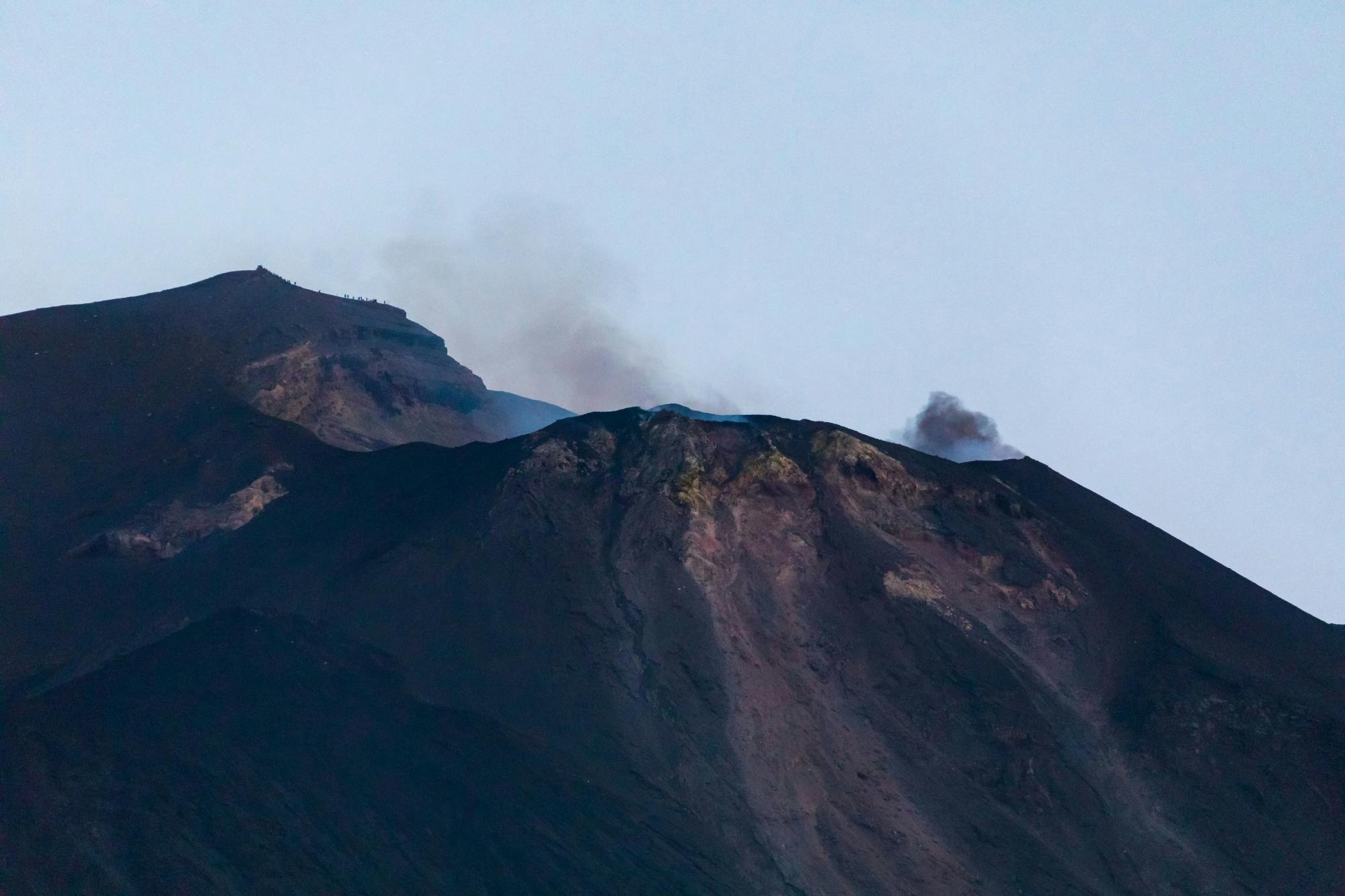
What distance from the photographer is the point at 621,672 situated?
34938 millimetres

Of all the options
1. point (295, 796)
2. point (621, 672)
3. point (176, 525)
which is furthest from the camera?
point (176, 525)

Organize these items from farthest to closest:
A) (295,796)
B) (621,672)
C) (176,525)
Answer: (176,525) → (621,672) → (295,796)

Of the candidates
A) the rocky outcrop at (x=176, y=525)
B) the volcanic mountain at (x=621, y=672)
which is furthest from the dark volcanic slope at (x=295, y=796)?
the rocky outcrop at (x=176, y=525)

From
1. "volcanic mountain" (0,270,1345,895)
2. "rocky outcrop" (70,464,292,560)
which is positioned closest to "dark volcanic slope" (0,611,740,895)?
"volcanic mountain" (0,270,1345,895)

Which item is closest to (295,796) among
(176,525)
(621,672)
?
(621,672)

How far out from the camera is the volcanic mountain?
28.1 m

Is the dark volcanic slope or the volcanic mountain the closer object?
the dark volcanic slope

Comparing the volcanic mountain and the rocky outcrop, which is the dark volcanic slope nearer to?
the volcanic mountain

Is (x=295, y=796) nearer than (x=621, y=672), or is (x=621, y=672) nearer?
(x=295, y=796)

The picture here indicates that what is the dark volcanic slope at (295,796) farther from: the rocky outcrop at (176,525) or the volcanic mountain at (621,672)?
the rocky outcrop at (176,525)

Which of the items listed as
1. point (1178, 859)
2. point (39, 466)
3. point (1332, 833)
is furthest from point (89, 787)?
point (1332, 833)

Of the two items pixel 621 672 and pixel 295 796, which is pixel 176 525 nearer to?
pixel 295 796

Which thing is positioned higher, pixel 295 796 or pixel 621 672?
pixel 621 672

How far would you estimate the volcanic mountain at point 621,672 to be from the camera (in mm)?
28141
